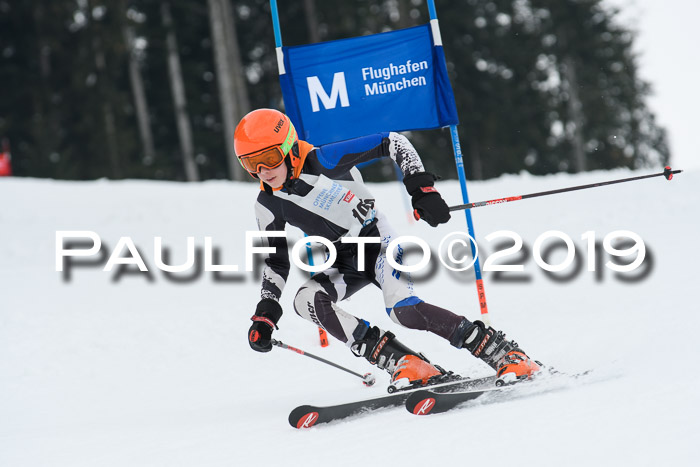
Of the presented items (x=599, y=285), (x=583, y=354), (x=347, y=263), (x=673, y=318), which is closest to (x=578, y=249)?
(x=599, y=285)

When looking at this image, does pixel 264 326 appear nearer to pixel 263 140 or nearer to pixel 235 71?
pixel 263 140

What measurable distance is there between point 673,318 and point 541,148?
21.0m

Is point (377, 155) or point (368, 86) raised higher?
point (368, 86)

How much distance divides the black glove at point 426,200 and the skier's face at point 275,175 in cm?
67

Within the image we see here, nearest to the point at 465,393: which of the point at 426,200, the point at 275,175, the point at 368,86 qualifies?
the point at 426,200

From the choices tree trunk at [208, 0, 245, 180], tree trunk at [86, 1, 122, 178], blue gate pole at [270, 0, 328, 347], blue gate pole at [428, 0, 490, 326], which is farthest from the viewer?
tree trunk at [86, 1, 122, 178]

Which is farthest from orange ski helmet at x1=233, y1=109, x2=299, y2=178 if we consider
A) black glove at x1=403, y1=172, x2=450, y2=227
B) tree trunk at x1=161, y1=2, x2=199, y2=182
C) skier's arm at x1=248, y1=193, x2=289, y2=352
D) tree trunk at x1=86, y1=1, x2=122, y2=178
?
tree trunk at x1=161, y1=2, x2=199, y2=182

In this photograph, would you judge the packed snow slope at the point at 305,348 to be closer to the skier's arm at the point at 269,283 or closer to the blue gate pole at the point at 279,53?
the blue gate pole at the point at 279,53

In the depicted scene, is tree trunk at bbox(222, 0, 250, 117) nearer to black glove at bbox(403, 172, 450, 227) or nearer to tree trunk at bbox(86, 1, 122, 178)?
tree trunk at bbox(86, 1, 122, 178)

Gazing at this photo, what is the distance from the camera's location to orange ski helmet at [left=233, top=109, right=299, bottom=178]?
374 centimetres

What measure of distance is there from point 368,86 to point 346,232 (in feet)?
7.00

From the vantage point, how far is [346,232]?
4035mm

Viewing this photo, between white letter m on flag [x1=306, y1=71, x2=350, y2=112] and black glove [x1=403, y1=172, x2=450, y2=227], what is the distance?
2.17m

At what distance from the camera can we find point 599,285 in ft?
22.4
